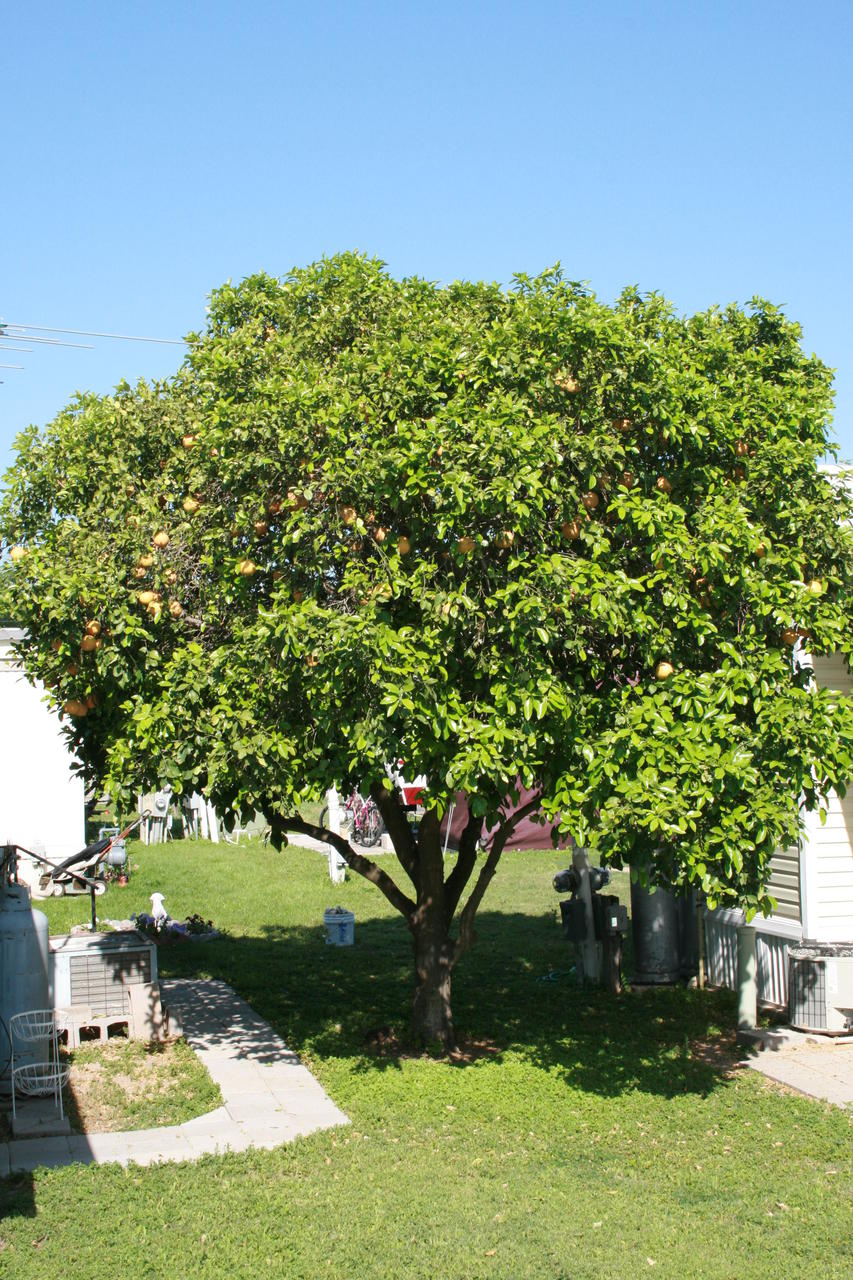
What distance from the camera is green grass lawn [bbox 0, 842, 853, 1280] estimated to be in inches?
229

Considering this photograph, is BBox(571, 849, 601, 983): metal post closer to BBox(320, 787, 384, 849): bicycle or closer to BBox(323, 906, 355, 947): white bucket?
BBox(323, 906, 355, 947): white bucket

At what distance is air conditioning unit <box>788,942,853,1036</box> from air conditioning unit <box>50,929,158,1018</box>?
18.6 ft

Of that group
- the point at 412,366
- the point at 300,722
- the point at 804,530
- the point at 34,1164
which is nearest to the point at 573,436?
the point at 412,366

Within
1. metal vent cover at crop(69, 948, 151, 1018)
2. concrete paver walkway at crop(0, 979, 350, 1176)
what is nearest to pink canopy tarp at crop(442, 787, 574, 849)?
concrete paver walkway at crop(0, 979, 350, 1176)

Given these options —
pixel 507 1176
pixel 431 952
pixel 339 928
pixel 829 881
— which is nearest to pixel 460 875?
pixel 431 952

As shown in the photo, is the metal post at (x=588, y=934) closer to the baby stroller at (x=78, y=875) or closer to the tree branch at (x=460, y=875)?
the tree branch at (x=460, y=875)

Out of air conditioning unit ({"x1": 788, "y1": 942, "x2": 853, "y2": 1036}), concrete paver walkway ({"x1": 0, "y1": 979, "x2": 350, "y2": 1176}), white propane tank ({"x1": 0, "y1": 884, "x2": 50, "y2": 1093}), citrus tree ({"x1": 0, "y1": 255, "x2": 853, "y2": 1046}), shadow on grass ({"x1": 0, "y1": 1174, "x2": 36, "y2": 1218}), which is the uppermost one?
citrus tree ({"x1": 0, "y1": 255, "x2": 853, "y2": 1046})

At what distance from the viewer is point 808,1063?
936 cm

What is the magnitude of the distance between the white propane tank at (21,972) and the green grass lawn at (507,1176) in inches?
61.8

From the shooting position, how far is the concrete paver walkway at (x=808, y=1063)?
28.3 ft

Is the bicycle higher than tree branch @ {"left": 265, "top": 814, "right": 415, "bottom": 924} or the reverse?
the reverse

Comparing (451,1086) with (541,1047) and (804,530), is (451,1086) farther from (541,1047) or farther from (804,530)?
(804,530)

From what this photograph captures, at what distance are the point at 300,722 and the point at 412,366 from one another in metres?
2.55

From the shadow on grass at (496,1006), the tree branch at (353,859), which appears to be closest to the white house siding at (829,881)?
the shadow on grass at (496,1006)
